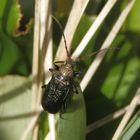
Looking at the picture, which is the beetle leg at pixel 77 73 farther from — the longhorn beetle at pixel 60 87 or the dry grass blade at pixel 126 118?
the dry grass blade at pixel 126 118

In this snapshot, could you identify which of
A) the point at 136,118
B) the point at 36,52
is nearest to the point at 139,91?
the point at 136,118

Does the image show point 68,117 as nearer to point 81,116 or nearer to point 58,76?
point 81,116

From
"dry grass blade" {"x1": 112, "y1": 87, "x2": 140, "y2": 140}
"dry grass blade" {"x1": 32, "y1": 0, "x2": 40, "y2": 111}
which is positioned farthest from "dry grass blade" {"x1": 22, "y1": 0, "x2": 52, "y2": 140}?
"dry grass blade" {"x1": 112, "y1": 87, "x2": 140, "y2": 140}

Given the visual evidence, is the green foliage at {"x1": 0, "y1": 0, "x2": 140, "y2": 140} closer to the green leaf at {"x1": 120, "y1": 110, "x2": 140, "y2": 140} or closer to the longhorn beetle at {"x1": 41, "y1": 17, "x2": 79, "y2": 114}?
the longhorn beetle at {"x1": 41, "y1": 17, "x2": 79, "y2": 114}

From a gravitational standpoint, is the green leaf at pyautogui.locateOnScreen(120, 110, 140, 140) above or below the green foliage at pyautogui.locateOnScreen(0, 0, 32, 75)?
below

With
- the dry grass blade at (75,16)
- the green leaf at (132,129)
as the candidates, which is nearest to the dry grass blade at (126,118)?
the green leaf at (132,129)

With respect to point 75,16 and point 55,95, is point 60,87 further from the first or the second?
point 75,16

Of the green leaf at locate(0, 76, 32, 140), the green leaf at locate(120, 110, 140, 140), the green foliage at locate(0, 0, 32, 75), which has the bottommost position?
the green leaf at locate(0, 76, 32, 140)
